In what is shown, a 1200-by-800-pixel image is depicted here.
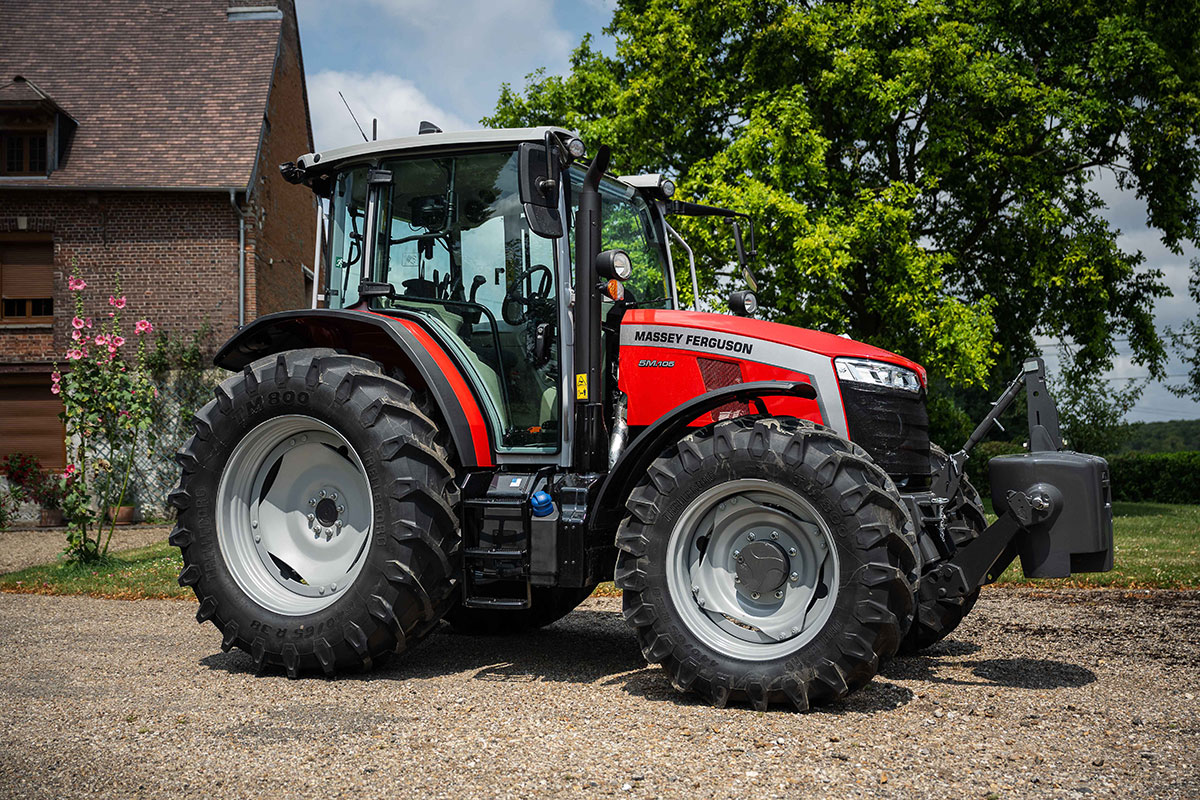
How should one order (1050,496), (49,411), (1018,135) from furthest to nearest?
(49,411), (1018,135), (1050,496)

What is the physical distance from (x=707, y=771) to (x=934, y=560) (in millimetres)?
1911

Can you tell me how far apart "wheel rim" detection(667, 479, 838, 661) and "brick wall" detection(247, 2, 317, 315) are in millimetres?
16566

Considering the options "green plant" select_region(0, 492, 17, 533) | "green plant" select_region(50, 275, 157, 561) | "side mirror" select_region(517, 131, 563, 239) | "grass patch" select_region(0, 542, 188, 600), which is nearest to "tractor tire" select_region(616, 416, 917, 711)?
"side mirror" select_region(517, 131, 563, 239)

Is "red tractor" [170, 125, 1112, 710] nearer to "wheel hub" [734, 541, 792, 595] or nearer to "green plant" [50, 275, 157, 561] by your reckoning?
"wheel hub" [734, 541, 792, 595]

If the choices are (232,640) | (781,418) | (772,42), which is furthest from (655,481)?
(772,42)

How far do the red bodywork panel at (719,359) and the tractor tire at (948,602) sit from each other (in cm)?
73

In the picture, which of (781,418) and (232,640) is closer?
→ (781,418)

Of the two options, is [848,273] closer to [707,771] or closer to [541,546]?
[541,546]

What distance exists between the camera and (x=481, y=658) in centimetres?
586

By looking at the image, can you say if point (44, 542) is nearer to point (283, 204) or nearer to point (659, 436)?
point (283, 204)

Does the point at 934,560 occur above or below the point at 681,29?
below

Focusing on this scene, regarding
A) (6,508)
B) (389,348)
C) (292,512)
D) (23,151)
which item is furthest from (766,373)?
(23,151)

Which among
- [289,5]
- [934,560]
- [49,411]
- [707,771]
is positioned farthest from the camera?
[289,5]

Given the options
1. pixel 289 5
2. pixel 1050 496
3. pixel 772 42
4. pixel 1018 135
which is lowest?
pixel 1050 496
